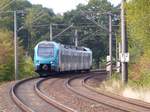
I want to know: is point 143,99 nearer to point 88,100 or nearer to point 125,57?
point 88,100

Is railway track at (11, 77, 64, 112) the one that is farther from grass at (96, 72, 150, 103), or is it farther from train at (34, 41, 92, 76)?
train at (34, 41, 92, 76)

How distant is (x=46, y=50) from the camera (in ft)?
154

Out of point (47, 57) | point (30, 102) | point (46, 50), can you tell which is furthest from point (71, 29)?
point (30, 102)

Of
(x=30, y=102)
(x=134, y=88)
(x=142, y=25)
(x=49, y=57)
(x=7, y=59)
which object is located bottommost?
(x=30, y=102)

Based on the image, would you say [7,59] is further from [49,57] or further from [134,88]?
[134,88]

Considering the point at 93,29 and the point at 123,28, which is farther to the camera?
the point at 93,29

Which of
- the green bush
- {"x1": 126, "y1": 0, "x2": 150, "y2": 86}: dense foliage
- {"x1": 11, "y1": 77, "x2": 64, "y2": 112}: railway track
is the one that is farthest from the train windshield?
{"x1": 126, "y1": 0, "x2": 150, "y2": 86}: dense foliage

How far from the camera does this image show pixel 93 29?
102750mm

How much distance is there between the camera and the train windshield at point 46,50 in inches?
1841

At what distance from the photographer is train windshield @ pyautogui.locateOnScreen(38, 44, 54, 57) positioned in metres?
46.8

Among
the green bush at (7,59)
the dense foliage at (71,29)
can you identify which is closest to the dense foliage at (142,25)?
the green bush at (7,59)

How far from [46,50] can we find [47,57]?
2.04 ft

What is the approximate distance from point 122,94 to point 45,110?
844 cm

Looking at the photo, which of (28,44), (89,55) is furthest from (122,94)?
Answer: (28,44)
